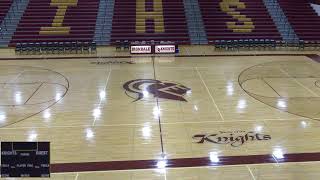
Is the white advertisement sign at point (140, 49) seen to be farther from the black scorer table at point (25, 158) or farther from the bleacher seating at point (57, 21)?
the black scorer table at point (25, 158)

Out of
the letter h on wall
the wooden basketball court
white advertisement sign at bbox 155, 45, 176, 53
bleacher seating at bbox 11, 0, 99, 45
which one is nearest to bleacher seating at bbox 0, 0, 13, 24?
bleacher seating at bbox 11, 0, 99, 45

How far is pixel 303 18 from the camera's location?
26.8 meters

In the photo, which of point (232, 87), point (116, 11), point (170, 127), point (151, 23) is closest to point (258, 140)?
point (170, 127)

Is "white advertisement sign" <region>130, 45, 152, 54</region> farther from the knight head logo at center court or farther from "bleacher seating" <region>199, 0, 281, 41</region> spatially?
the knight head logo at center court

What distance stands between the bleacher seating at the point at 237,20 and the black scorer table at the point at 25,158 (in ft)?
64.8

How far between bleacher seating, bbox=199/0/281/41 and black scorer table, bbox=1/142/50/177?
64.8 ft

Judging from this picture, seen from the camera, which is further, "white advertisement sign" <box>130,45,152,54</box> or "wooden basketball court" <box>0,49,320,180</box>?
"white advertisement sign" <box>130,45,152,54</box>

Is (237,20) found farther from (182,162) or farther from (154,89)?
(182,162)

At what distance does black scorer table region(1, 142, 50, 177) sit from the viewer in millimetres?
6117

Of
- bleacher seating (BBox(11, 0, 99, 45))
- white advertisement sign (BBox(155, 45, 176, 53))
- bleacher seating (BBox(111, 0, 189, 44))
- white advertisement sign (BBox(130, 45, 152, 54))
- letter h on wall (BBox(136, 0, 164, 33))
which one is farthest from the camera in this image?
letter h on wall (BBox(136, 0, 164, 33))

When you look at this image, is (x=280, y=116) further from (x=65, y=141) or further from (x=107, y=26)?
(x=107, y=26)

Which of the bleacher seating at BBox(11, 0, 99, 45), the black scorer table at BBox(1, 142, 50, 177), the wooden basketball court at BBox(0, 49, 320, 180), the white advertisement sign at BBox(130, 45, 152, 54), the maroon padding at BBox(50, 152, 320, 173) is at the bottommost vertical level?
the maroon padding at BBox(50, 152, 320, 173)

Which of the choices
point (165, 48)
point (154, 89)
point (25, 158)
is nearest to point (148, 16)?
point (165, 48)

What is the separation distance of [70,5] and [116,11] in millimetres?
3263
